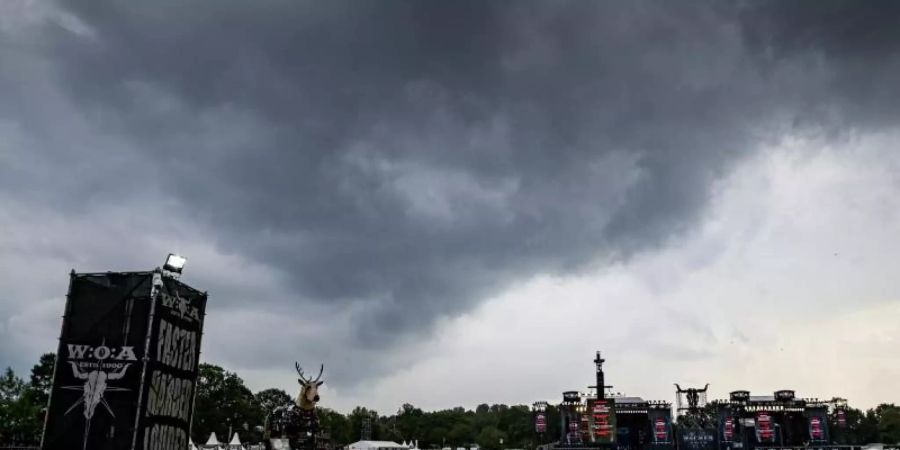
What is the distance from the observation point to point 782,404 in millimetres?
88188

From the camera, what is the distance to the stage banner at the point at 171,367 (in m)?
22.5

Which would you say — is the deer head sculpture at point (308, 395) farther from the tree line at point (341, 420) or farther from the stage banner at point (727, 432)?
the stage banner at point (727, 432)

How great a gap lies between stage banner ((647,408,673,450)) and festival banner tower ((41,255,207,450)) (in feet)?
229

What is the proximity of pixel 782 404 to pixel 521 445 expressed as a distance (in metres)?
54.7

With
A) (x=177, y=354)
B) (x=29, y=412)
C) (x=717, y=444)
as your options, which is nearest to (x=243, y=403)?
(x=29, y=412)

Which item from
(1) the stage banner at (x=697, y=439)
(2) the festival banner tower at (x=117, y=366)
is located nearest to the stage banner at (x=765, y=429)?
(1) the stage banner at (x=697, y=439)

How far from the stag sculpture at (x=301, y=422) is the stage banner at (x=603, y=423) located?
4488 cm

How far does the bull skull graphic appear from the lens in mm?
21891

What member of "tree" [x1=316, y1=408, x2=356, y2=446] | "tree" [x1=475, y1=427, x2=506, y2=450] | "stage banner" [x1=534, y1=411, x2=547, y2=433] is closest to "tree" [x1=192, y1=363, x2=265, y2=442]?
"tree" [x1=316, y1=408, x2=356, y2=446]

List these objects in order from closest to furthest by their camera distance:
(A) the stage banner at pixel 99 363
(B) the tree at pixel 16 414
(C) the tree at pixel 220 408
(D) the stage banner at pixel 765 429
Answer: (A) the stage banner at pixel 99 363
(B) the tree at pixel 16 414
(D) the stage banner at pixel 765 429
(C) the tree at pixel 220 408

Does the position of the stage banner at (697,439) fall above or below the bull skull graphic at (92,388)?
below

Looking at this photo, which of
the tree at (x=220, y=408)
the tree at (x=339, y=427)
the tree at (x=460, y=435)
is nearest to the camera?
the tree at (x=220, y=408)

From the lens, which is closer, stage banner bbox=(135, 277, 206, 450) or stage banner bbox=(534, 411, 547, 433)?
stage banner bbox=(135, 277, 206, 450)

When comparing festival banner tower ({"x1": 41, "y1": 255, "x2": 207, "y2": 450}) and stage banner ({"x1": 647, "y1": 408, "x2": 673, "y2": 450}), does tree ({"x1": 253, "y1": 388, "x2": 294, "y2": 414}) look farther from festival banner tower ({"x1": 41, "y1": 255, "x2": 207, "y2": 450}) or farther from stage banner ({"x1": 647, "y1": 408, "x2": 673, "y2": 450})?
festival banner tower ({"x1": 41, "y1": 255, "x2": 207, "y2": 450})
